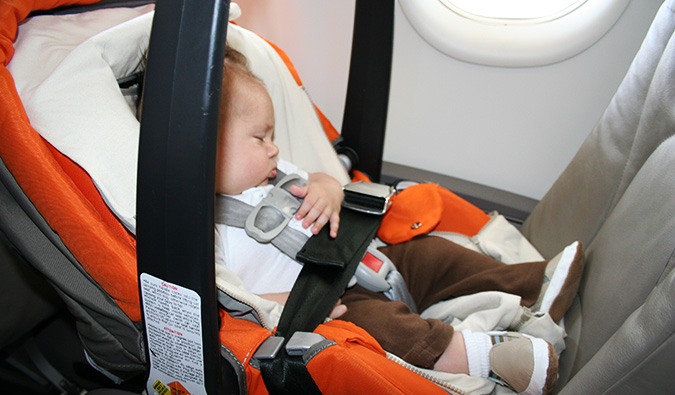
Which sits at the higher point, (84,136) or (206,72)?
(206,72)

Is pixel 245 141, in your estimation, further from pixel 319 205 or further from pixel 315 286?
pixel 315 286

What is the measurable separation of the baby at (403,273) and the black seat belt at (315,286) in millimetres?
45

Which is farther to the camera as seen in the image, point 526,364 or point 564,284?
point 564,284

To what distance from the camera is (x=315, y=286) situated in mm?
765

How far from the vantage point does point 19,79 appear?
0.64m

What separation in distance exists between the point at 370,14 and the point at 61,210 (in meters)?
0.79

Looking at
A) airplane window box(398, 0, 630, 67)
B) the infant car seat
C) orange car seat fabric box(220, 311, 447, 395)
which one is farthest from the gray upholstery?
airplane window box(398, 0, 630, 67)

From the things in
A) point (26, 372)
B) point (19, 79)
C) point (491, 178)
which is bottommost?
point (26, 372)

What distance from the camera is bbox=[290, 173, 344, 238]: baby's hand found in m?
0.89

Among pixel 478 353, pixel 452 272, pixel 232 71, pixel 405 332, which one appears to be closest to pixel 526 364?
pixel 478 353

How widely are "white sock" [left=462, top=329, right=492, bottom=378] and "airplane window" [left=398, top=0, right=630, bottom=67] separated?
860 millimetres

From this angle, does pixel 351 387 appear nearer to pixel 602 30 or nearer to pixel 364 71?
pixel 364 71

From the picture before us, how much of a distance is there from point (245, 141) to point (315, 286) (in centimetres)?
33

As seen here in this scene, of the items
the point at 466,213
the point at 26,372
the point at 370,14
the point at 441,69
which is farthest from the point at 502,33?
the point at 26,372
